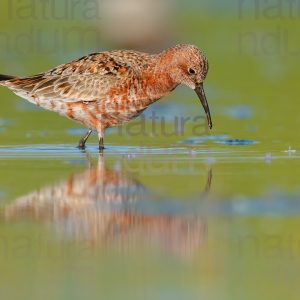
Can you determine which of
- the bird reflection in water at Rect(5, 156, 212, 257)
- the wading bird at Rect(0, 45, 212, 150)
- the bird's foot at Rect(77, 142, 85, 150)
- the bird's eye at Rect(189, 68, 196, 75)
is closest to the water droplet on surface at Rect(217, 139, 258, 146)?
the wading bird at Rect(0, 45, 212, 150)

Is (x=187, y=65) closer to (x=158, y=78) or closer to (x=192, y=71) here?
(x=192, y=71)

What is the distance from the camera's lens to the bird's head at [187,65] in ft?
40.1

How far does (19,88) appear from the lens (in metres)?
12.8

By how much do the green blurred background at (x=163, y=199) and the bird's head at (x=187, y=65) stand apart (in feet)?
2.76

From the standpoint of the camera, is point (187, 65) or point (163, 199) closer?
point (163, 199)

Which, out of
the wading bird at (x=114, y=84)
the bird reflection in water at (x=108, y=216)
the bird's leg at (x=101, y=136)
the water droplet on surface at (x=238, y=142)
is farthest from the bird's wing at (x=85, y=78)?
the bird reflection in water at (x=108, y=216)

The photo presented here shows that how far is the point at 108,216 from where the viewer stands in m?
8.18

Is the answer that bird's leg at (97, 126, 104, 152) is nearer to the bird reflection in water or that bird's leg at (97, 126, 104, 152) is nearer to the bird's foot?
the bird's foot

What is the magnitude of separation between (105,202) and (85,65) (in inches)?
159

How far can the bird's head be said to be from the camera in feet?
40.1

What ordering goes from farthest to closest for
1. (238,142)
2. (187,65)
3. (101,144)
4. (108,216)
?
1. (238,142)
2. (101,144)
3. (187,65)
4. (108,216)

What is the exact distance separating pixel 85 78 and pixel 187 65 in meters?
1.23

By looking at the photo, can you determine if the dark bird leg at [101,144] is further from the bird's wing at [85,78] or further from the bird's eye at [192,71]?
the bird's eye at [192,71]

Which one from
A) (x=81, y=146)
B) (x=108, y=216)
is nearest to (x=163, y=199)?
(x=108, y=216)
